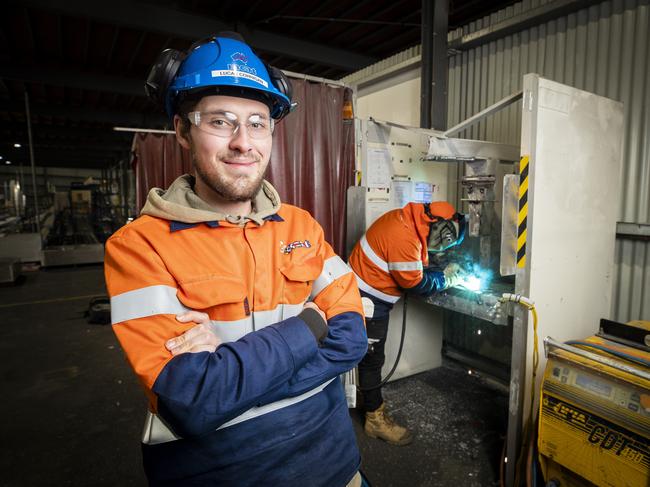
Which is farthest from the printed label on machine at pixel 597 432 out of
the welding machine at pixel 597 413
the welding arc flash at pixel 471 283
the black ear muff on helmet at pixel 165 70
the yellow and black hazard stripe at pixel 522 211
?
the black ear muff on helmet at pixel 165 70

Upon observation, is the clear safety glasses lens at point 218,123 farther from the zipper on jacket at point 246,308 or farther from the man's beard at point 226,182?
the zipper on jacket at point 246,308

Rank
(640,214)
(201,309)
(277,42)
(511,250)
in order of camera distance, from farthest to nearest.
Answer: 1. (277,42)
2. (640,214)
3. (511,250)
4. (201,309)

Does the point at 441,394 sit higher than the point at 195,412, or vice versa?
the point at 195,412

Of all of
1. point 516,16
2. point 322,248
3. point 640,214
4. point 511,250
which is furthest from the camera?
point 516,16

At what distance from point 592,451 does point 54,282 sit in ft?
31.5

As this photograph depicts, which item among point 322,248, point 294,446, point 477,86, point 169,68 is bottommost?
point 294,446

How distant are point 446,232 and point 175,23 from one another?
4.62 metres

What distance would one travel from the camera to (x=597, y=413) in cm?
182

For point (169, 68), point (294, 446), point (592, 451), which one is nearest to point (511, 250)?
point (592, 451)

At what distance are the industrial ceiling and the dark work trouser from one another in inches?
160

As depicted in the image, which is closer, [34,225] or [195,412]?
[195,412]

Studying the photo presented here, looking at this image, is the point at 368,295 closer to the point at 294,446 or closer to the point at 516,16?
the point at 294,446

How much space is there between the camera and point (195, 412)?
0.96 m

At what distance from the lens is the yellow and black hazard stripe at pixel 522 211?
2143 millimetres
